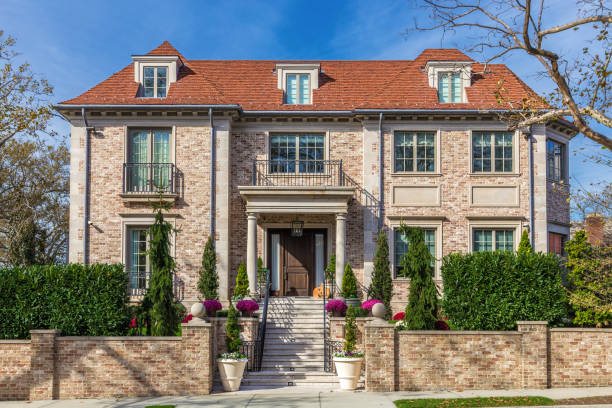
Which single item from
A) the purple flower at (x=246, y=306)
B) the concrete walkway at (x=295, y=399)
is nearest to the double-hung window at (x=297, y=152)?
the purple flower at (x=246, y=306)

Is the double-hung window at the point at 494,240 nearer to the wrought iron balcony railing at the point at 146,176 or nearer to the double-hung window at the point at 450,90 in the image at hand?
the double-hung window at the point at 450,90

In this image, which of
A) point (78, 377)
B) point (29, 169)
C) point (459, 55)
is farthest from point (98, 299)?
point (29, 169)

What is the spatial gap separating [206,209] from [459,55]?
11.1m

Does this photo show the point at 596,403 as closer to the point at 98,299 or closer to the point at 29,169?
the point at 98,299

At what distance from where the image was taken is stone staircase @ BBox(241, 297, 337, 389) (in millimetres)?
13352

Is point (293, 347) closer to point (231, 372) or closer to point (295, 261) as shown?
point (231, 372)

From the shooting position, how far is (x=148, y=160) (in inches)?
750

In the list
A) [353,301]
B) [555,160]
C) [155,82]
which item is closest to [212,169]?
[155,82]

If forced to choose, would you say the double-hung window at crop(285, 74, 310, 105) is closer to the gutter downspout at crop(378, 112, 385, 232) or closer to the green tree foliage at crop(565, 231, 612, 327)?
the gutter downspout at crop(378, 112, 385, 232)

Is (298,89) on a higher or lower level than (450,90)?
higher

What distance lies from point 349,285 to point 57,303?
8437 mm

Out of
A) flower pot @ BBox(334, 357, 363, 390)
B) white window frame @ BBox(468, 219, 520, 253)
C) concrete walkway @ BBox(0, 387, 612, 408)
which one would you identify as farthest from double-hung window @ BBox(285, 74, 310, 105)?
concrete walkway @ BBox(0, 387, 612, 408)

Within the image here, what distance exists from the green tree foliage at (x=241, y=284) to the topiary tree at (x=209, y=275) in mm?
765

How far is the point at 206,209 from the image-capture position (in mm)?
18734
